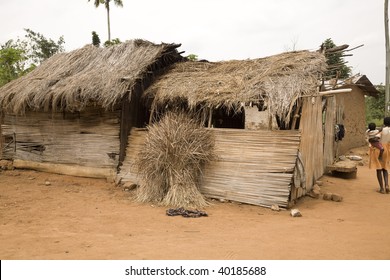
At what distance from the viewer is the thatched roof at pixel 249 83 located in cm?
623

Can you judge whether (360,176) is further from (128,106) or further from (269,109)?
(128,106)

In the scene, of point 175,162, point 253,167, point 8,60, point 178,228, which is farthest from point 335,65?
point 8,60

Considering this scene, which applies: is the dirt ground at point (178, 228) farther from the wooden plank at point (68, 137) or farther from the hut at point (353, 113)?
the hut at point (353, 113)

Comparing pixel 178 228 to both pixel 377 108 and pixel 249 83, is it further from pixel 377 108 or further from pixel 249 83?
pixel 377 108

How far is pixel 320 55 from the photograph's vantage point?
7254 mm

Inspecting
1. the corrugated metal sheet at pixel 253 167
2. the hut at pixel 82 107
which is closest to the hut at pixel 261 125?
the corrugated metal sheet at pixel 253 167

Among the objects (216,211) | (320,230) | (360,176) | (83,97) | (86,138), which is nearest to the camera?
(320,230)

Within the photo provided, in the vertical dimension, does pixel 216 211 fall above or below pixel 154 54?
below

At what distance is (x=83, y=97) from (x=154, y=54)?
203cm

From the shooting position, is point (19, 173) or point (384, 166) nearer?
point (384, 166)

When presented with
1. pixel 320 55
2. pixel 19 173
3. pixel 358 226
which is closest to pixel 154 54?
pixel 320 55

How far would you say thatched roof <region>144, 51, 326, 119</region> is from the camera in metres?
6.23

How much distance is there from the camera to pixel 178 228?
15.6ft

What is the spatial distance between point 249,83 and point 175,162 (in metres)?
2.31
